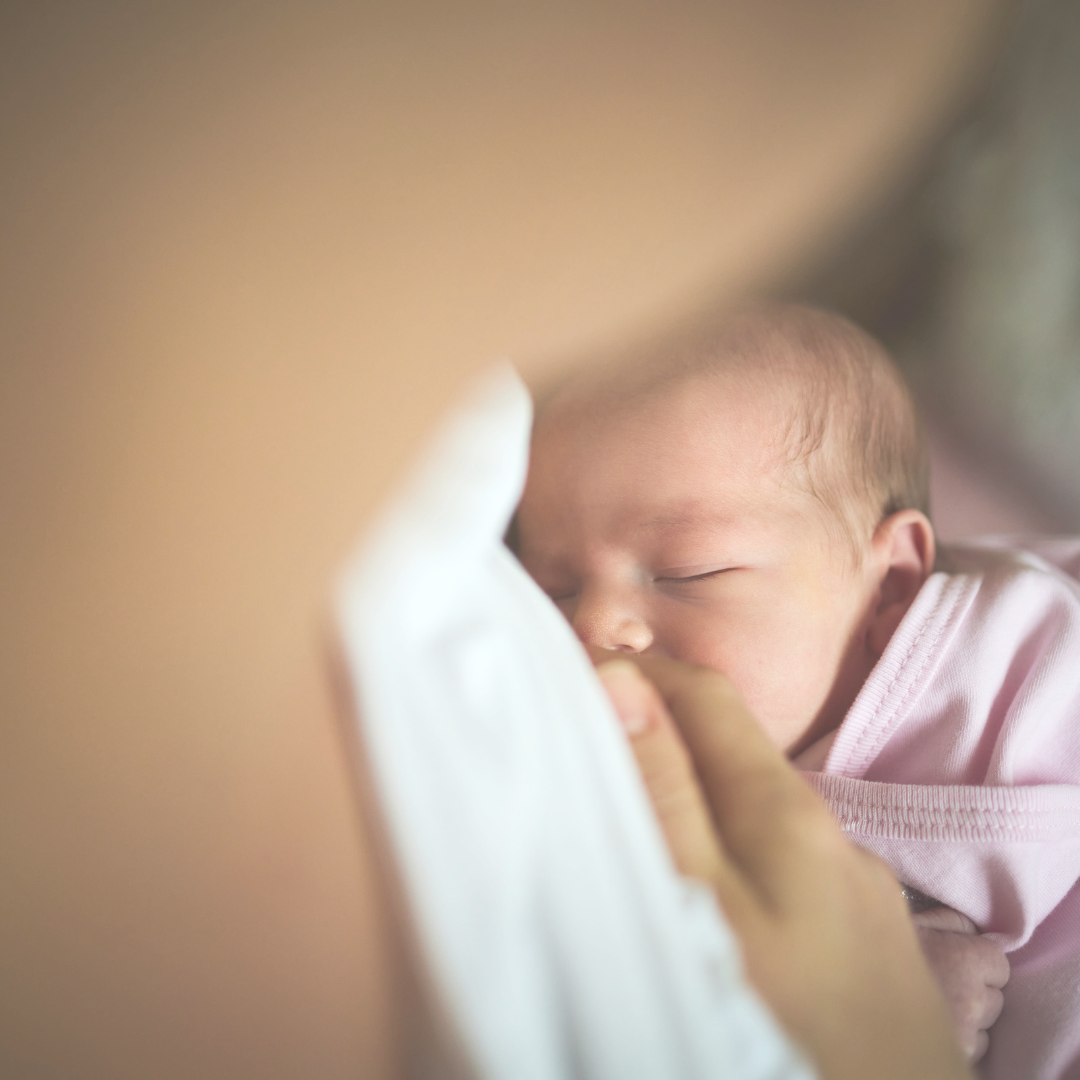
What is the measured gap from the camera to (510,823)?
0.83 ft

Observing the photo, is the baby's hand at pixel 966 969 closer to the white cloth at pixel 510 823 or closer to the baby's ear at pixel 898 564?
the baby's ear at pixel 898 564

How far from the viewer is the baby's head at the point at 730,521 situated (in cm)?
64

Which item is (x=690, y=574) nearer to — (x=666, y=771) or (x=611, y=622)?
(x=611, y=622)

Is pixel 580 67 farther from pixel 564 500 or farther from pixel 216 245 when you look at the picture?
pixel 564 500

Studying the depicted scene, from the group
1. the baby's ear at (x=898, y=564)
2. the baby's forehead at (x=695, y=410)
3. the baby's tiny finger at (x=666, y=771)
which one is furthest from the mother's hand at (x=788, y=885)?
the baby's ear at (x=898, y=564)

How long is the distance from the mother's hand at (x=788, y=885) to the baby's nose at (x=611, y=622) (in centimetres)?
19

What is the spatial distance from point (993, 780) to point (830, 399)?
→ 373mm

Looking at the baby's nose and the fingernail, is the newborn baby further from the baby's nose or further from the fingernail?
the fingernail

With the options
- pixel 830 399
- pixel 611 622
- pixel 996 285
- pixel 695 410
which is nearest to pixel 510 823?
pixel 611 622

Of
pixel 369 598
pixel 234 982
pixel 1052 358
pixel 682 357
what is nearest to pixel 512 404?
pixel 369 598

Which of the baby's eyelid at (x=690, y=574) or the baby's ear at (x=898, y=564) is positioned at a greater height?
the baby's eyelid at (x=690, y=574)

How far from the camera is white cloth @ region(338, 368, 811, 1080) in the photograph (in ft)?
0.75

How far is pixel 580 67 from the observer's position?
279 millimetres

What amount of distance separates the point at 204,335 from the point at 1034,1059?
2.63 feet
